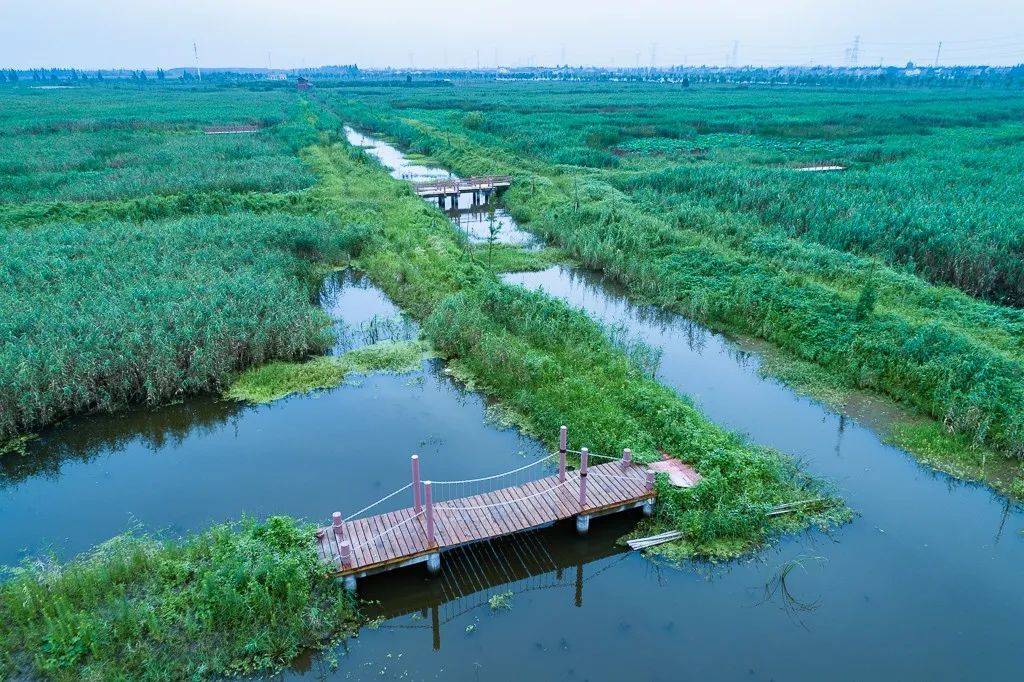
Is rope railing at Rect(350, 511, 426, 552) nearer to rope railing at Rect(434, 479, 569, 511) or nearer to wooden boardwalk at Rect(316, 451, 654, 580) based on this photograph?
wooden boardwalk at Rect(316, 451, 654, 580)

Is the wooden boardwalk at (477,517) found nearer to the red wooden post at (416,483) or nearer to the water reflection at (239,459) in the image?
the red wooden post at (416,483)

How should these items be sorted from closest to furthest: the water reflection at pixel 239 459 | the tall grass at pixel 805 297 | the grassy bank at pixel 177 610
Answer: the grassy bank at pixel 177 610 < the water reflection at pixel 239 459 < the tall grass at pixel 805 297

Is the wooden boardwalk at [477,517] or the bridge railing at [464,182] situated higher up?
the bridge railing at [464,182]

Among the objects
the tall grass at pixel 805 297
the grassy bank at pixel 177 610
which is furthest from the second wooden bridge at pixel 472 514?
the tall grass at pixel 805 297

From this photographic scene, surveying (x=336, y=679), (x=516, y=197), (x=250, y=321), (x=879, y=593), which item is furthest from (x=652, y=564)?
(x=516, y=197)

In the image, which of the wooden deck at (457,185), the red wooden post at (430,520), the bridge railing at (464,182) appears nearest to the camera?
the red wooden post at (430,520)

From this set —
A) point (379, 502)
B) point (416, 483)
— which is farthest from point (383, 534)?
point (379, 502)

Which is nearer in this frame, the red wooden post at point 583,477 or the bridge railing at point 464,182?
the red wooden post at point 583,477
